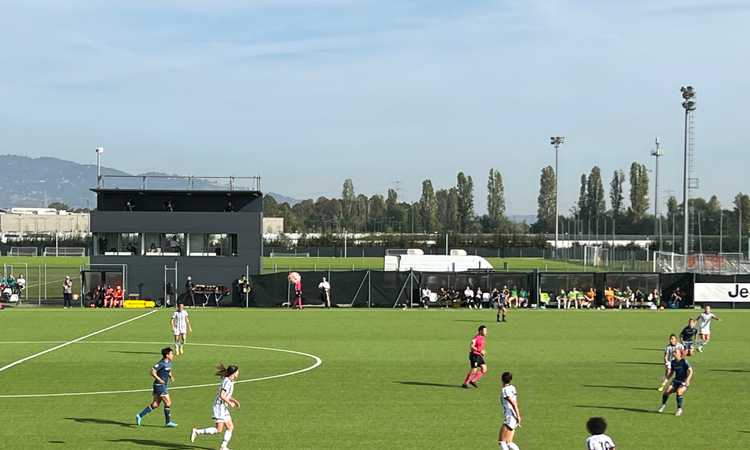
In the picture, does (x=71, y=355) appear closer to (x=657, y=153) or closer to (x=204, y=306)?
(x=204, y=306)

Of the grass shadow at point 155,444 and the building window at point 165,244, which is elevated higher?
the building window at point 165,244

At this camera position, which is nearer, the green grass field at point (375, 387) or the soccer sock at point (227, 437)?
the soccer sock at point (227, 437)

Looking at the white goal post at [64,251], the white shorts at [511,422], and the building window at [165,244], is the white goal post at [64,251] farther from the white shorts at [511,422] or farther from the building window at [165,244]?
the white shorts at [511,422]

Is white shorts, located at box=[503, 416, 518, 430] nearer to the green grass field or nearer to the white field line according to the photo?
the green grass field

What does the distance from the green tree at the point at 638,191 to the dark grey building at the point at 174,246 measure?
454 feet

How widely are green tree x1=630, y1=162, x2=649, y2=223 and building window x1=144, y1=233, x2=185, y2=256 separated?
142m

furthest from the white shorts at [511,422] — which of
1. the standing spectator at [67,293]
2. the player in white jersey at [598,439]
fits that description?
the standing spectator at [67,293]

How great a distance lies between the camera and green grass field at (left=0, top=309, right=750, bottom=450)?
762 inches

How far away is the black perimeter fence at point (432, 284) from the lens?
201 ft

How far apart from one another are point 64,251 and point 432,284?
91.5 meters

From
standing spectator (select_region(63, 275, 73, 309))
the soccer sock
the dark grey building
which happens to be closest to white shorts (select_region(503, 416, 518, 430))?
the soccer sock

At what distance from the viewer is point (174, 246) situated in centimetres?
6306

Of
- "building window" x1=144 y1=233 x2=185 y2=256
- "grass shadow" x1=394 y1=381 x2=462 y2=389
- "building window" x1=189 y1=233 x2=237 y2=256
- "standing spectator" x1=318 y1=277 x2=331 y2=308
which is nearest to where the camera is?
"grass shadow" x1=394 y1=381 x2=462 y2=389

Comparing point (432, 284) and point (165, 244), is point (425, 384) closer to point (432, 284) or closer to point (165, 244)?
A: point (432, 284)
